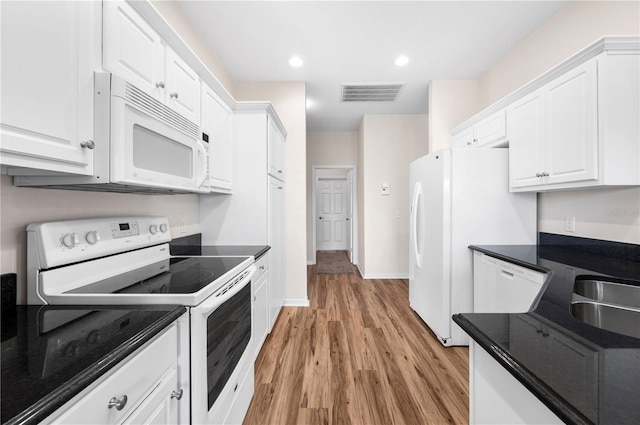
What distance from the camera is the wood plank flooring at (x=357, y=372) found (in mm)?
1617

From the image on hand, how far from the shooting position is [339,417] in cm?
159

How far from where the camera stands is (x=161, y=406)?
0.89 metres

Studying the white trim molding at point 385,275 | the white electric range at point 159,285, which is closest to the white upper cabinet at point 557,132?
the white electric range at point 159,285

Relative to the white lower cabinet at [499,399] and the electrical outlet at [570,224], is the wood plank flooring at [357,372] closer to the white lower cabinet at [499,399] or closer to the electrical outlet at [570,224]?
the white lower cabinet at [499,399]

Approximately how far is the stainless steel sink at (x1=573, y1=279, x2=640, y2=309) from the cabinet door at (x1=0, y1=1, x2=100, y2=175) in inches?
91.5

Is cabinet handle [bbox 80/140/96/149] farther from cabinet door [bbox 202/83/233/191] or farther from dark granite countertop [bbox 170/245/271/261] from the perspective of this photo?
dark granite countertop [bbox 170/245/271/261]

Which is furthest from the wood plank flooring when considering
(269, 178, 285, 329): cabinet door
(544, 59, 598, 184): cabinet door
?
(544, 59, 598, 184): cabinet door

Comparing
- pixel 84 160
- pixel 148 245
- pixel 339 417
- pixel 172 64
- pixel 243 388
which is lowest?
pixel 339 417

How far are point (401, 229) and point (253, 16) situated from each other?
3.68 m

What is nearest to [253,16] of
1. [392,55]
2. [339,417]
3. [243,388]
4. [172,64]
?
[172,64]

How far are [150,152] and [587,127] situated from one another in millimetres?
2508

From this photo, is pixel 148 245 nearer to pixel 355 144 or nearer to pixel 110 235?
pixel 110 235

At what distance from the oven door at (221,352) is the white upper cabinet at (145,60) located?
108 centimetres

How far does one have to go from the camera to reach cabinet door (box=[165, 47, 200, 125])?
60.8 inches
